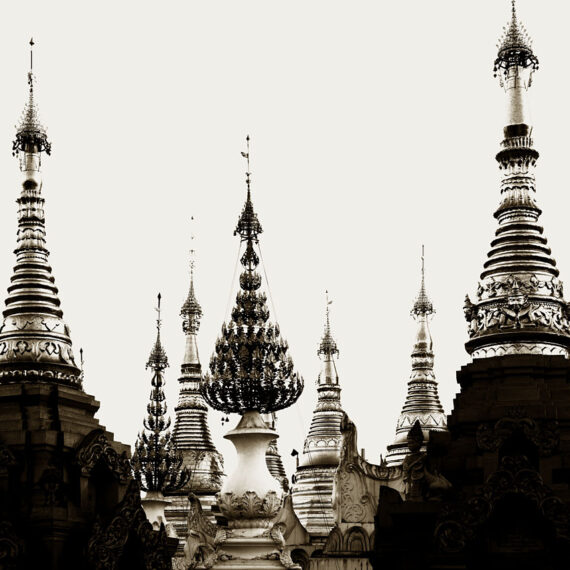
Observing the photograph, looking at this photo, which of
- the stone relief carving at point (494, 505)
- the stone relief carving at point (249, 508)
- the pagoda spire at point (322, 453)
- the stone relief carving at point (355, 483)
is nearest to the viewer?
the stone relief carving at point (494, 505)

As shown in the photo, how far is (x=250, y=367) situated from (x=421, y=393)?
1432 centimetres

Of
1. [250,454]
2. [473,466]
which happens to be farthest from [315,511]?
[473,466]

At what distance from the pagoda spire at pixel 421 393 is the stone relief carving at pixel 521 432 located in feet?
49.5

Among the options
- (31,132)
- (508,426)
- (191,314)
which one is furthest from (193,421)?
(508,426)

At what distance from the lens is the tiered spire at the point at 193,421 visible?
114 feet

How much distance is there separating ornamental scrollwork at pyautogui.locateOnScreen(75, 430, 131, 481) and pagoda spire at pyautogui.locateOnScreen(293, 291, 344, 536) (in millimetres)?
14779

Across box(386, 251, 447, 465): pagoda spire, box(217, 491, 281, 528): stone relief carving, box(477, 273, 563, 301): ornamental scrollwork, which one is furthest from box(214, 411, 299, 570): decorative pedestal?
box(386, 251, 447, 465): pagoda spire

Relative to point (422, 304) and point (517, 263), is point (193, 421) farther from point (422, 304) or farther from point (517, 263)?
point (517, 263)

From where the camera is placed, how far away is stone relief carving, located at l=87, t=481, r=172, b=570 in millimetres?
15906

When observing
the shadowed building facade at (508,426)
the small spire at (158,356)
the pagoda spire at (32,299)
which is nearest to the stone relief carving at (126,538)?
the pagoda spire at (32,299)

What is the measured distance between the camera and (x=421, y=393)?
1261 inches

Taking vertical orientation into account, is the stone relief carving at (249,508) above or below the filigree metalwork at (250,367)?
below

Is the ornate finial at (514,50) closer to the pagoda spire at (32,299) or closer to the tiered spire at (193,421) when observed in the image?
the pagoda spire at (32,299)

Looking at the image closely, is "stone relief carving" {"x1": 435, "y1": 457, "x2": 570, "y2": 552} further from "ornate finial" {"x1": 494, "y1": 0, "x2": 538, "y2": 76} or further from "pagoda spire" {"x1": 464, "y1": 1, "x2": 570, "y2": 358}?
"ornate finial" {"x1": 494, "y1": 0, "x2": 538, "y2": 76}
